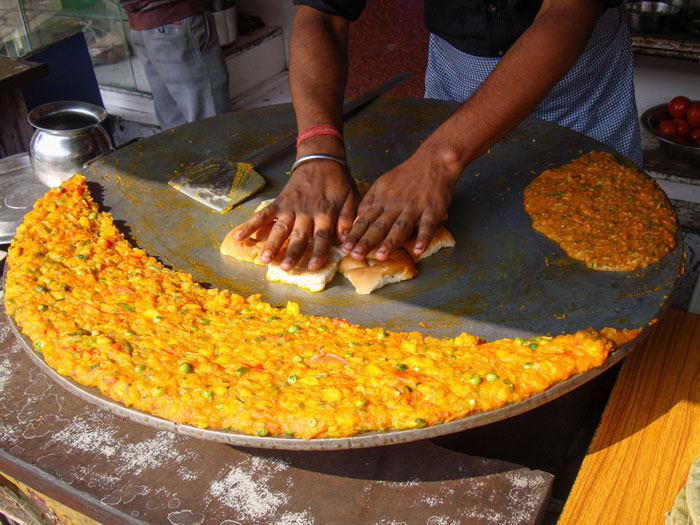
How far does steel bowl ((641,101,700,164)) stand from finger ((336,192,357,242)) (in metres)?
3.05

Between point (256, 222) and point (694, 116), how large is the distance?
3542mm

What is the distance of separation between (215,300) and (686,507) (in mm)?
1336

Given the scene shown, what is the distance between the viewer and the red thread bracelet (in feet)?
7.33

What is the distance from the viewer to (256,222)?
1915 mm

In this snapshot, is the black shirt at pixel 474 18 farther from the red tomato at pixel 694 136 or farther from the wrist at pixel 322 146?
the red tomato at pixel 694 136

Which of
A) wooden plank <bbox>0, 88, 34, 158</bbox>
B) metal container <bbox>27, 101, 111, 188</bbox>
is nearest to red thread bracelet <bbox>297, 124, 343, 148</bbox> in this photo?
metal container <bbox>27, 101, 111, 188</bbox>

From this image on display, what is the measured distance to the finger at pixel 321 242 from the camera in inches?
72.5

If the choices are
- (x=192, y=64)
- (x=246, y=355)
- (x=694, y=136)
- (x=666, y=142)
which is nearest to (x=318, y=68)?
(x=246, y=355)

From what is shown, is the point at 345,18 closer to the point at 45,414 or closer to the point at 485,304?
the point at 485,304

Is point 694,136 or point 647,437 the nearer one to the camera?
point 647,437

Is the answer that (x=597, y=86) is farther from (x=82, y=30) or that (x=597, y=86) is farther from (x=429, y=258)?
(x=82, y=30)

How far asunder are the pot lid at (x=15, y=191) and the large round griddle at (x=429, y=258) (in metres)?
0.69

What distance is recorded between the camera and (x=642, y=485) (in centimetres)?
170

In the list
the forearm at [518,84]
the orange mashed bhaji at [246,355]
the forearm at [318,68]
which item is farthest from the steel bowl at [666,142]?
the orange mashed bhaji at [246,355]
